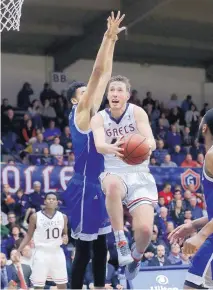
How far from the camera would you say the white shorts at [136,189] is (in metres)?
6.60

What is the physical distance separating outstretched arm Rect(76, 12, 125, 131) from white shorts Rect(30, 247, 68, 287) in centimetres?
449

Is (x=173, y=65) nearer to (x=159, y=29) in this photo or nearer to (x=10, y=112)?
(x=159, y=29)

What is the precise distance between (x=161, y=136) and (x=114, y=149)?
13733 millimetres

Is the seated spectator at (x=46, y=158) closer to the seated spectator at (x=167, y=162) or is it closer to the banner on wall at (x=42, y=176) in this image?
the banner on wall at (x=42, y=176)

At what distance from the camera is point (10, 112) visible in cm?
1883

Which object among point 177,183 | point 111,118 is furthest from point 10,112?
point 111,118

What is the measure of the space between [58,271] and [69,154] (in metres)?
6.01

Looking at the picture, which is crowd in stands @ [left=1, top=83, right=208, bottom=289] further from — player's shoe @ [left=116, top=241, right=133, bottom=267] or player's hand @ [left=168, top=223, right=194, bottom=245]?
player's hand @ [left=168, top=223, right=194, bottom=245]

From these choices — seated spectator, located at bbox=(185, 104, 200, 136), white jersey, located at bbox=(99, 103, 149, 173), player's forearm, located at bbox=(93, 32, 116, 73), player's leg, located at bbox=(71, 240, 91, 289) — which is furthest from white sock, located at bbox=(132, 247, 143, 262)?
seated spectator, located at bbox=(185, 104, 200, 136)

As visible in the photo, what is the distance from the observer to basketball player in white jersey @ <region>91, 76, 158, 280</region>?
643 cm

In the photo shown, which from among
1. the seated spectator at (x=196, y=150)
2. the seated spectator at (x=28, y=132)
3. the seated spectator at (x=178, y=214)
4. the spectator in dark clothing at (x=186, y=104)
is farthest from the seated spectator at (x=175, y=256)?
the spectator in dark clothing at (x=186, y=104)

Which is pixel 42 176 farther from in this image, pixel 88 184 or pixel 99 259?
pixel 99 259

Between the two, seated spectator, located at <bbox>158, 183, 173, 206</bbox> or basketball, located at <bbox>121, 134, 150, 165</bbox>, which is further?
seated spectator, located at <bbox>158, 183, 173, 206</bbox>

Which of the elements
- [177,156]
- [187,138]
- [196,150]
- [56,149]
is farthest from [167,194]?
Result: [187,138]
